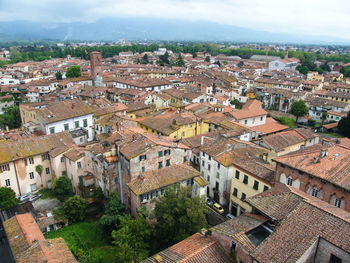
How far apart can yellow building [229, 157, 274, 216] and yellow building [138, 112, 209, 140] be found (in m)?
18.0

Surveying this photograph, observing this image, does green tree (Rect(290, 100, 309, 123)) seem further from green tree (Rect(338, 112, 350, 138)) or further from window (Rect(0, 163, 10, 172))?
window (Rect(0, 163, 10, 172))

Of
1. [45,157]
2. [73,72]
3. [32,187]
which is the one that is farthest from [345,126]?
[73,72]

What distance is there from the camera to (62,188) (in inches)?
1489

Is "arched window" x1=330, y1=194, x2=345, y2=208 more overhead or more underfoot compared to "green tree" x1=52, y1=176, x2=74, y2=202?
more overhead

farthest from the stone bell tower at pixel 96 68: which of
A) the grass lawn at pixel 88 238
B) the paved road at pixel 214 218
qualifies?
the paved road at pixel 214 218

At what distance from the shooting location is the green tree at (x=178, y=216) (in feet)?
81.4

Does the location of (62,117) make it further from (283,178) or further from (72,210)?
(283,178)

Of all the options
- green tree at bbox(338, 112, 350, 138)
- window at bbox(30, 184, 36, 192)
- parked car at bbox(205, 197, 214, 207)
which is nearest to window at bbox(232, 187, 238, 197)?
parked car at bbox(205, 197, 214, 207)

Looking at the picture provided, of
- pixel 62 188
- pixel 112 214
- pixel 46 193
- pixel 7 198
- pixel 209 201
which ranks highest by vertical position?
pixel 7 198

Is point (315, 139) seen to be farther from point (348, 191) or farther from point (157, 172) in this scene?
point (157, 172)

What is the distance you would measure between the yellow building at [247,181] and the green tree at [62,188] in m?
22.3

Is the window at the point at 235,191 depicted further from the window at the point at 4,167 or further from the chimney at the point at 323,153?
the window at the point at 4,167

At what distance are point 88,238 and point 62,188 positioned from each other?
9.26 meters

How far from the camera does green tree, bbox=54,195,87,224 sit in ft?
110
